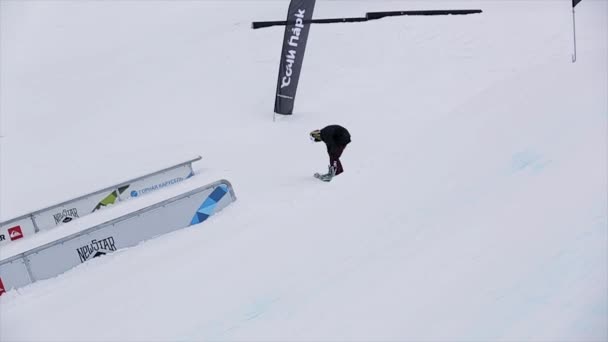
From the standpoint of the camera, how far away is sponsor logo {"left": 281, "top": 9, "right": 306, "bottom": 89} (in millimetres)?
11406

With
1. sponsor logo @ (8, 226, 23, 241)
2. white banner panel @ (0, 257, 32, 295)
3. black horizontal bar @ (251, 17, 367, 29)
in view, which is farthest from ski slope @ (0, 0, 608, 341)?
sponsor logo @ (8, 226, 23, 241)

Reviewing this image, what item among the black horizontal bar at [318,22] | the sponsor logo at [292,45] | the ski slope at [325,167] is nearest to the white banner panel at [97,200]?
the ski slope at [325,167]

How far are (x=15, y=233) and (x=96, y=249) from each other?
7.96ft

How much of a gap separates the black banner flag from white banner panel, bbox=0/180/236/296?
15.7ft

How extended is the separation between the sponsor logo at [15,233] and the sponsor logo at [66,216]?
1.59 feet

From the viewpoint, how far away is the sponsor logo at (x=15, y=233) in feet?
25.5

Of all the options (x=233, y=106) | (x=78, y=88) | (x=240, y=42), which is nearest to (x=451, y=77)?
(x=233, y=106)

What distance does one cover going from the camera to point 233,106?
12.2m

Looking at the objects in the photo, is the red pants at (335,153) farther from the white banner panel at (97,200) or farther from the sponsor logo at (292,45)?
the sponsor logo at (292,45)

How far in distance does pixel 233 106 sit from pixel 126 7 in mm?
7566

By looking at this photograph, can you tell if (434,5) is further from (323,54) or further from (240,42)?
(240,42)

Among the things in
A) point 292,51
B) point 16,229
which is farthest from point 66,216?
point 292,51

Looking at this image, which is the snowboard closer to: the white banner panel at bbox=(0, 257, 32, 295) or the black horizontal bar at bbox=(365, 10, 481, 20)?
the white banner panel at bbox=(0, 257, 32, 295)

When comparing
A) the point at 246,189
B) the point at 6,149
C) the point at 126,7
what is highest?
the point at 126,7
